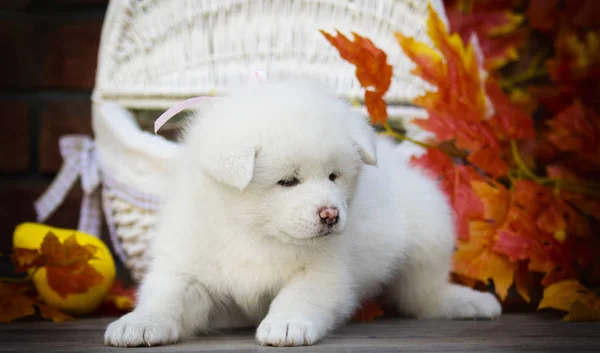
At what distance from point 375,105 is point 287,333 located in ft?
2.08

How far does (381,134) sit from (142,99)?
0.70 meters

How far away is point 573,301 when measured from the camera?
4.98 feet

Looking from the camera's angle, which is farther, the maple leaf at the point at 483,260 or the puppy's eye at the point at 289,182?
the maple leaf at the point at 483,260

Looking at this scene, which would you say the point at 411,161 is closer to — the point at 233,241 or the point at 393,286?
the point at 393,286

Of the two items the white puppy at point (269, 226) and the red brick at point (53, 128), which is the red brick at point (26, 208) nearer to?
the red brick at point (53, 128)

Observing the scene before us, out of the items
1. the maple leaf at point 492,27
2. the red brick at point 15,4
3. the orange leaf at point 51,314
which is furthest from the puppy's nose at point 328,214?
the red brick at point 15,4

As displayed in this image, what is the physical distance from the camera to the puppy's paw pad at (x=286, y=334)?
120 cm

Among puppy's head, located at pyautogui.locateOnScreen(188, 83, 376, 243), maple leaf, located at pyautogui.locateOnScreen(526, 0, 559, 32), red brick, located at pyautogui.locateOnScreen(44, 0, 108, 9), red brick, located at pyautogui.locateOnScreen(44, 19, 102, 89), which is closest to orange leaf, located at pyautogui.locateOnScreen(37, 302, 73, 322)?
puppy's head, located at pyautogui.locateOnScreen(188, 83, 376, 243)

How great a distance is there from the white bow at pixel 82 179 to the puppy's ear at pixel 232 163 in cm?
101

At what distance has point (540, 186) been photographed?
1.76 meters

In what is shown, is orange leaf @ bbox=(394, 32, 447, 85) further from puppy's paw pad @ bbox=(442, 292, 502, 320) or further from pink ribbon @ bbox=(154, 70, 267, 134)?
puppy's paw pad @ bbox=(442, 292, 502, 320)

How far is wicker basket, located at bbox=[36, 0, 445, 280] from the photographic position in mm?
2031

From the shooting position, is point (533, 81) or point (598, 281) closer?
point (598, 281)

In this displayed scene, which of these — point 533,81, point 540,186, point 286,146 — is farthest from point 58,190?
point 533,81
